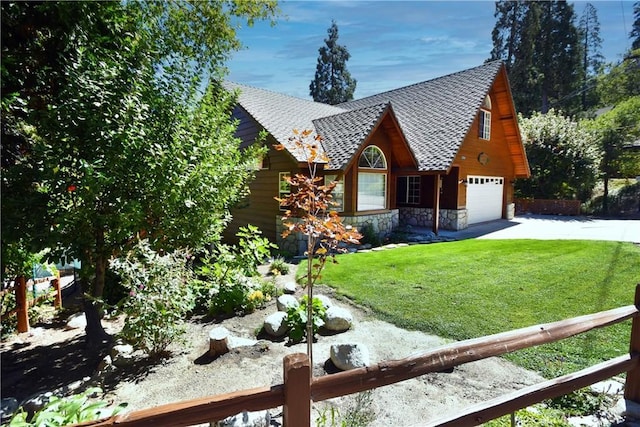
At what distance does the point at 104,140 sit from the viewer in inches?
152

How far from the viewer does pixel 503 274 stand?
7570 mm

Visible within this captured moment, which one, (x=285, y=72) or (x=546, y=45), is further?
(x=546, y=45)

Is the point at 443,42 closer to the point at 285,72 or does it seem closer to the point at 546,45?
the point at 285,72

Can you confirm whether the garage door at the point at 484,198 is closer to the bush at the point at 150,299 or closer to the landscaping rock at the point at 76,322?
the bush at the point at 150,299

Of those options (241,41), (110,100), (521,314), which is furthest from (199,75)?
(521,314)

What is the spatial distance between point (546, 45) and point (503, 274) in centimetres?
3430

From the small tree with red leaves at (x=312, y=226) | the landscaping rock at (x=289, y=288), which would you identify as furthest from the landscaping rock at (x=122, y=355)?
the landscaping rock at (x=289, y=288)

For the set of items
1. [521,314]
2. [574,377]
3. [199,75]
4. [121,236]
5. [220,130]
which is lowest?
[521,314]

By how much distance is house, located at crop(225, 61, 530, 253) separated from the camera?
11820 mm

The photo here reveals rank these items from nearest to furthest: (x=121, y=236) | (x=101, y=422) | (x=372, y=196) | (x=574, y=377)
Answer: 1. (x=101, y=422)
2. (x=574, y=377)
3. (x=121, y=236)
4. (x=372, y=196)

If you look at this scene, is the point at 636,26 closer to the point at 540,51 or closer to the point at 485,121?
the point at 540,51

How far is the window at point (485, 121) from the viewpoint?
50.0 feet

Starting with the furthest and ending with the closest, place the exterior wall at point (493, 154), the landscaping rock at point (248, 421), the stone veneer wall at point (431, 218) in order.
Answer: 1. the exterior wall at point (493, 154)
2. the stone veneer wall at point (431, 218)
3. the landscaping rock at point (248, 421)

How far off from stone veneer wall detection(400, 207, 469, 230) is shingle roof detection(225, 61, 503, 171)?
2.51 m
